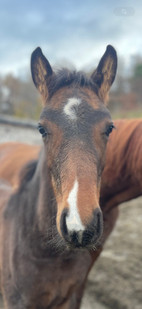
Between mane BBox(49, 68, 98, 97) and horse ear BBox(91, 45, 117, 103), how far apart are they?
7 cm

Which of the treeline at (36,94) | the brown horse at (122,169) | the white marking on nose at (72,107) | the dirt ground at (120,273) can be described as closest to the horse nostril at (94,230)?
the white marking on nose at (72,107)

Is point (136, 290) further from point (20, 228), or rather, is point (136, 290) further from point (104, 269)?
point (20, 228)

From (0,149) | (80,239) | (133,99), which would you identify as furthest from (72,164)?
(133,99)

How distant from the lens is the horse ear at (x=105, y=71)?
6.93ft

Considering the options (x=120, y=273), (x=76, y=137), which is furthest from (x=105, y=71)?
(x=120, y=273)

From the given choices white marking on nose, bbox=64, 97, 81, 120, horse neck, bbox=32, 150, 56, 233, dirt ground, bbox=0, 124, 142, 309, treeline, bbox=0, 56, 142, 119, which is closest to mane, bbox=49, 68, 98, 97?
white marking on nose, bbox=64, 97, 81, 120

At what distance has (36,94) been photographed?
1800cm

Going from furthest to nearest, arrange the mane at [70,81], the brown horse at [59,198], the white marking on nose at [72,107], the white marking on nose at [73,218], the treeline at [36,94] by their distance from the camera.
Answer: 1. the treeline at [36,94]
2. the mane at [70,81]
3. the white marking on nose at [72,107]
4. the brown horse at [59,198]
5. the white marking on nose at [73,218]

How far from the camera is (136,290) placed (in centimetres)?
336

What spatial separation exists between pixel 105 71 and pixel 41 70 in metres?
0.41

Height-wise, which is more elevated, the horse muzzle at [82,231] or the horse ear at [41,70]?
the horse ear at [41,70]

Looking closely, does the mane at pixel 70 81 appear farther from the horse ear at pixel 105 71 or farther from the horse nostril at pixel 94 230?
the horse nostril at pixel 94 230

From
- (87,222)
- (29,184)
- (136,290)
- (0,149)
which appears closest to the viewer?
(87,222)

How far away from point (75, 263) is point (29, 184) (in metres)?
0.68
